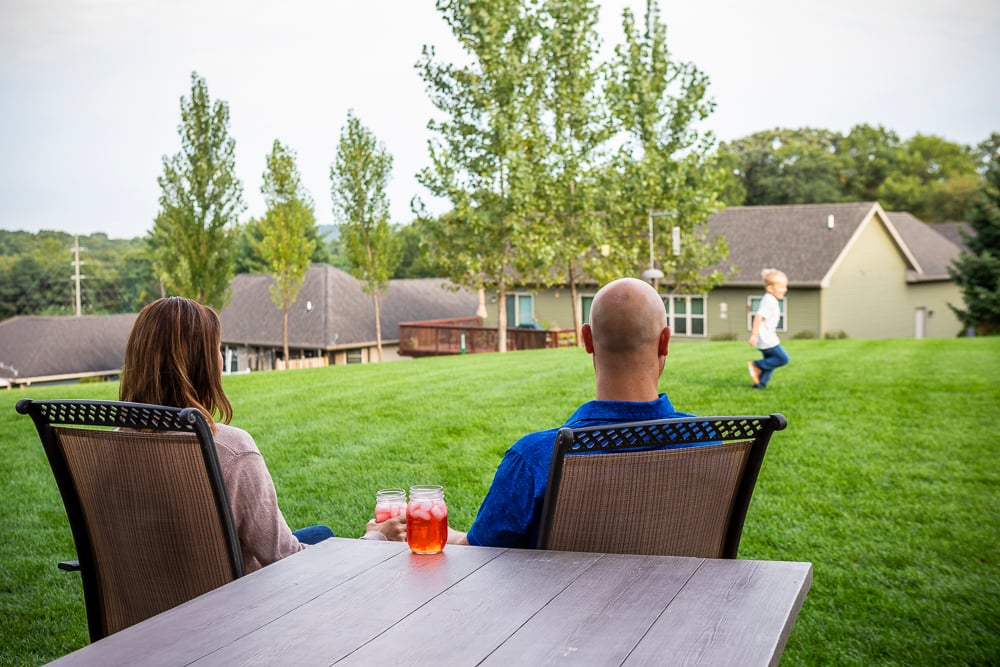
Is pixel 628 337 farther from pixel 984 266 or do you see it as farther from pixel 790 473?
pixel 984 266

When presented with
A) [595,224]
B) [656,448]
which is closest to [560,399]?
[656,448]

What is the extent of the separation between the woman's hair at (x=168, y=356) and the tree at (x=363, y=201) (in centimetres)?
3249

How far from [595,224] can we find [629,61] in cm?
503

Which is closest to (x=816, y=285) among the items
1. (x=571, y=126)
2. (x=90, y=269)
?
(x=571, y=126)

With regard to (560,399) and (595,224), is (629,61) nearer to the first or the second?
(595,224)

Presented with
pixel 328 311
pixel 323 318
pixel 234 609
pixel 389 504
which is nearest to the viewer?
pixel 234 609

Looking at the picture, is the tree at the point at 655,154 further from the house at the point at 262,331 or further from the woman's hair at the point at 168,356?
the woman's hair at the point at 168,356

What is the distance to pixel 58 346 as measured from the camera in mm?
47781

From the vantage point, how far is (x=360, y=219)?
35781 mm

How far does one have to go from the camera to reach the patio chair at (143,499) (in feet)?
8.04

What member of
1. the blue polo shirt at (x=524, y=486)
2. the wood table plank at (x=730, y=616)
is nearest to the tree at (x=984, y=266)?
the blue polo shirt at (x=524, y=486)

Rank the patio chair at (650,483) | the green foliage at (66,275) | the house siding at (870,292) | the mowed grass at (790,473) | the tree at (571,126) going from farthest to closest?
the green foliage at (66,275) → the house siding at (870,292) → the tree at (571,126) → the mowed grass at (790,473) → the patio chair at (650,483)

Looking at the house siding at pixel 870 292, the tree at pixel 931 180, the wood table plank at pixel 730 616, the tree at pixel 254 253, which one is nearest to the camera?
the wood table plank at pixel 730 616

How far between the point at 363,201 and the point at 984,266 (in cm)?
2207
